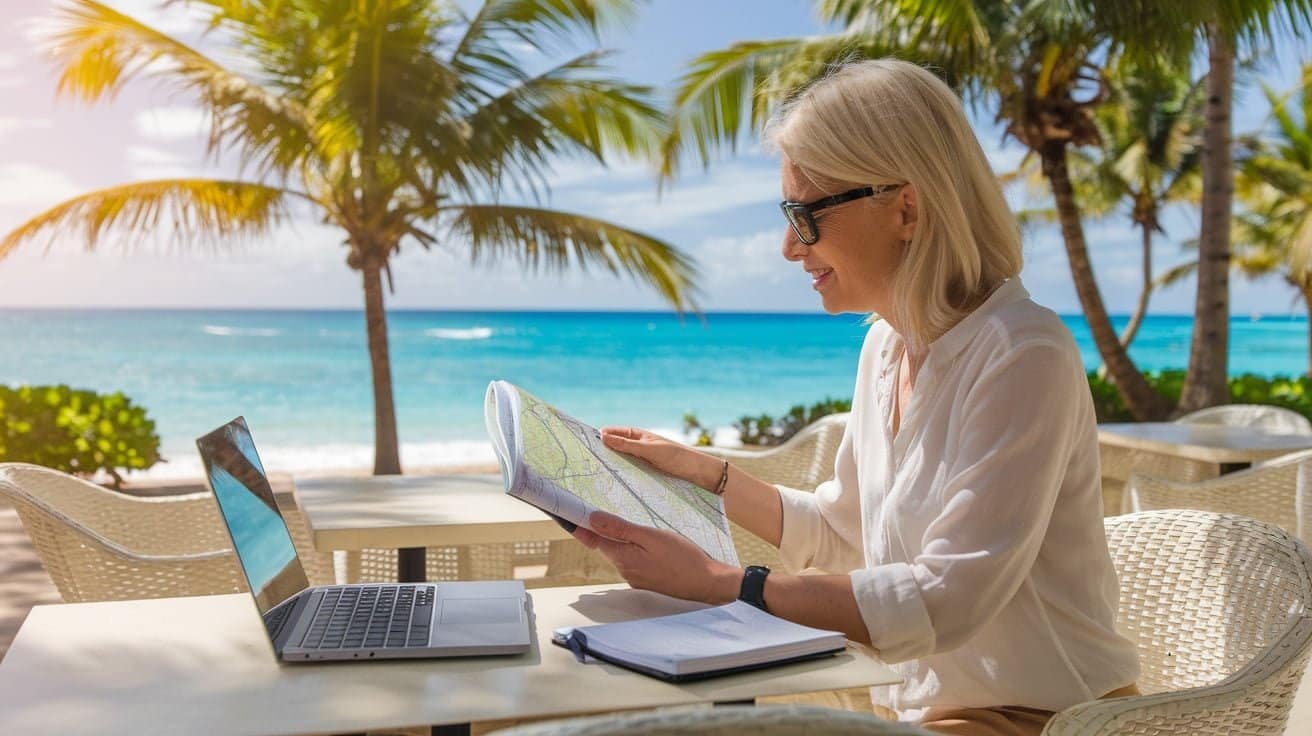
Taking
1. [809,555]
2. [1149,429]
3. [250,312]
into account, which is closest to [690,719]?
[809,555]

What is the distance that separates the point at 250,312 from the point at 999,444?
Result: 47.7 metres

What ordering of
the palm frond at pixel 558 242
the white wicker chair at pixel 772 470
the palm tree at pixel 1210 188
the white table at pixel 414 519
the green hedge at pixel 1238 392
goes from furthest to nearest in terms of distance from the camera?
the green hedge at pixel 1238 392
the palm frond at pixel 558 242
the palm tree at pixel 1210 188
the white wicker chair at pixel 772 470
the white table at pixel 414 519

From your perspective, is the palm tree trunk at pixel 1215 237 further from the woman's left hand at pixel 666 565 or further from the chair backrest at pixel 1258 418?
the woman's left hand at pixel 666 565

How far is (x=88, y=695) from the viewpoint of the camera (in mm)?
1322

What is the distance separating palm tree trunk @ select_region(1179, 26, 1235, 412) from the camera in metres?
7.75

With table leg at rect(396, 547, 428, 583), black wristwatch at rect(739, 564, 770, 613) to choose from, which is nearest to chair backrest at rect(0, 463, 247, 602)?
table leg at rect(396, 547, 428, 583)

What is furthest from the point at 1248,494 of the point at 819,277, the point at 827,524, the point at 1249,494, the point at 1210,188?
the point at 1210,188

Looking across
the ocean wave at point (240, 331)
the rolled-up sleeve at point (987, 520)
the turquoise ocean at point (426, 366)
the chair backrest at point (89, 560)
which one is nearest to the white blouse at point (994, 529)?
the rolled-up sleeve at point (987, 520)

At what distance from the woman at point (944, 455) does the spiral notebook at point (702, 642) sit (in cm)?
6

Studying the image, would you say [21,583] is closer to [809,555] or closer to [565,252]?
[565,252]

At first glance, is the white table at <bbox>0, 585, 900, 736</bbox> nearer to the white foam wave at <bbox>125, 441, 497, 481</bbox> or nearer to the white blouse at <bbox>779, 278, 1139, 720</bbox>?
the white blouse at <bbox>779, 278, 1139, 720</bbox>

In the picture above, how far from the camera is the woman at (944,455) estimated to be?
60.9 inches

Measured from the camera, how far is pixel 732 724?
0.80m

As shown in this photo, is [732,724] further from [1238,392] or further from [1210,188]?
[1238,392]
